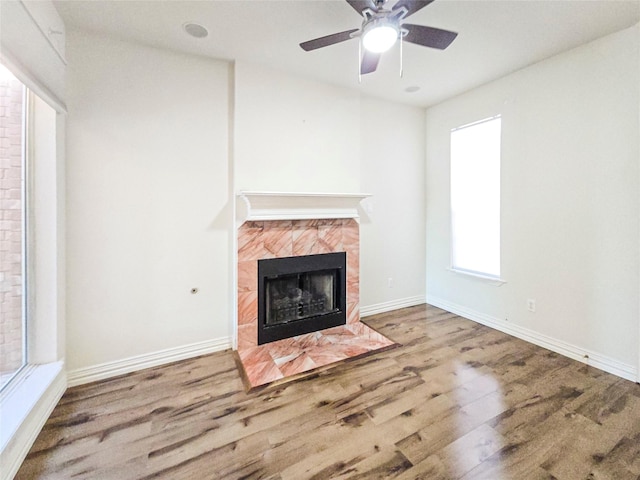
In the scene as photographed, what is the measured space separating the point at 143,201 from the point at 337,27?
83.2 inches

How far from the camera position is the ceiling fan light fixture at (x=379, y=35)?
5.47ft

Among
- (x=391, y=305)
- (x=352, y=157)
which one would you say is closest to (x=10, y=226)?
(x=352, y=157)

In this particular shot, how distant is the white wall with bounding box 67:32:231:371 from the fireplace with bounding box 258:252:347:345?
0.39 m

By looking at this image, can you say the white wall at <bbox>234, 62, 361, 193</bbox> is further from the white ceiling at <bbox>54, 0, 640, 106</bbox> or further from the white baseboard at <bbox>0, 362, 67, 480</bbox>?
the white baseboard at <bbox>0, 362, 67, 480</bbox>


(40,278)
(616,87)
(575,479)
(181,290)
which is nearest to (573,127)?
(616,87)

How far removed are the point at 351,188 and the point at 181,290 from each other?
2.08 m

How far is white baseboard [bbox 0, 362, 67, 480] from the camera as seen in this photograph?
57.9 inches

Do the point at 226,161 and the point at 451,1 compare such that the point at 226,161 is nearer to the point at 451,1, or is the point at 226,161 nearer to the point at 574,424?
the point at 451,1

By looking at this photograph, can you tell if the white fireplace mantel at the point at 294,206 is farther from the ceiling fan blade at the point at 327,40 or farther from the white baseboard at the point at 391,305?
the white baseboard at the point at 391,305

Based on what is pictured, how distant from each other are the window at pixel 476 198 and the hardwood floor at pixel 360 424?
1231 mm

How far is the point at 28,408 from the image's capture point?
1655mm

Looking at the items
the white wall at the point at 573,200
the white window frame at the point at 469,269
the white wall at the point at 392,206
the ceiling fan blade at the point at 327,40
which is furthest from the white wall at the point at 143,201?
the white wall at the point at 573,200

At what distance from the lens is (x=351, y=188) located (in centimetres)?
335

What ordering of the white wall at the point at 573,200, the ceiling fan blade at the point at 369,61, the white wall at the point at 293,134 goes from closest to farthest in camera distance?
1. the ceiling fan blade at the point at 369,61
2. the white wall at the point at 573,200
3. the white wall at the point at 293,134
